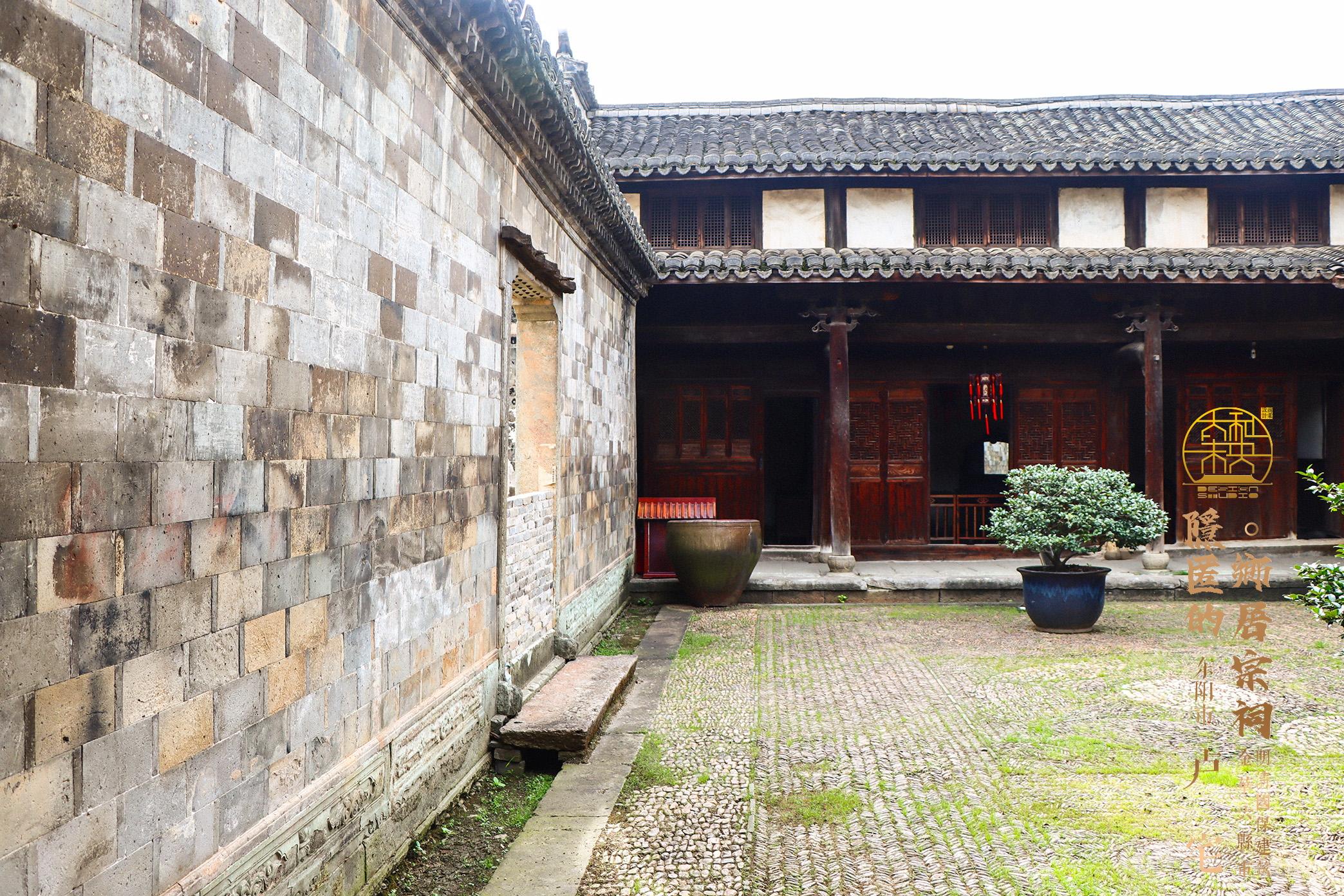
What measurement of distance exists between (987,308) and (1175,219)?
102 inches

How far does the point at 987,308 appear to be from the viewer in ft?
37.8

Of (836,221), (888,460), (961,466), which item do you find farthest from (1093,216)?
(961,466)

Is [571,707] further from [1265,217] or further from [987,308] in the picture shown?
[1265,217]

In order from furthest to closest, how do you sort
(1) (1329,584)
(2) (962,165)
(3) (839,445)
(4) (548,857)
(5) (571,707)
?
(2) (962,165) → (3) (839,445) → (5) (571,707) → (1) (1329,584) → (4) (548,857)

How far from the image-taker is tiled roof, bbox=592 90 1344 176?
35.7 feet

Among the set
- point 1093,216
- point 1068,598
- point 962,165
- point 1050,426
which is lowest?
point 1068,598

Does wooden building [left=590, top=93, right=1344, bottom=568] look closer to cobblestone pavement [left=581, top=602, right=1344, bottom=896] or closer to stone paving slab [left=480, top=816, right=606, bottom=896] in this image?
cobblestone pavement [left=581, top=602, right=1344, bottom=896]

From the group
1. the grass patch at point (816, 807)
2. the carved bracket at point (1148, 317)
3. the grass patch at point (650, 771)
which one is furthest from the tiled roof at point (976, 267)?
the grass patch at point (816, 807)

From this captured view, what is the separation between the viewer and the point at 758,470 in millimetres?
11945

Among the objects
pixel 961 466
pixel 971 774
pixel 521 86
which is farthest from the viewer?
pixel 961 466

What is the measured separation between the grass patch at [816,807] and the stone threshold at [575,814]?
0.78m

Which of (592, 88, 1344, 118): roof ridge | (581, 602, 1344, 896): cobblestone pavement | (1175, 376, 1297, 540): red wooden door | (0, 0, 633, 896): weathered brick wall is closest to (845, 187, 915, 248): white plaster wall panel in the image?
(592, 88, 1344, 118): roof ridge

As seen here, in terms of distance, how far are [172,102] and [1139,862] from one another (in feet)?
13.8

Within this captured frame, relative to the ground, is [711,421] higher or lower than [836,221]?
lower
